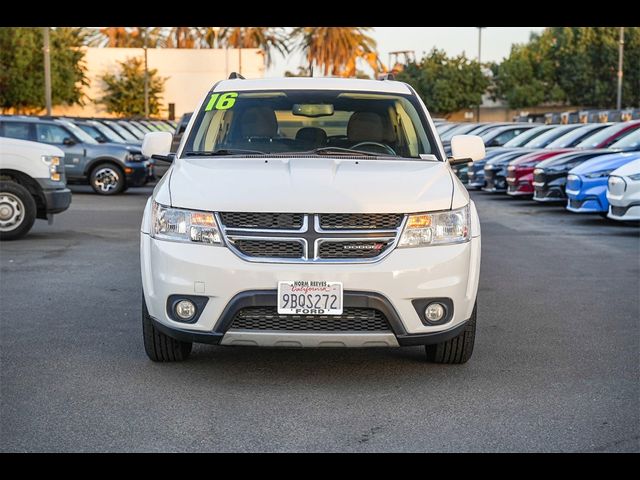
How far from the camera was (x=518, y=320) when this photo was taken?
848 cm

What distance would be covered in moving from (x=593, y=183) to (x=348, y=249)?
442 inches

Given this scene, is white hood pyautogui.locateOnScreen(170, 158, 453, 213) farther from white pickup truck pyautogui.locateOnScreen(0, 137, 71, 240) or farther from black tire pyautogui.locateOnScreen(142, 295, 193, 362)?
white pickup truck pyautogui.locateOnScreen(0, 137, 71, 240)

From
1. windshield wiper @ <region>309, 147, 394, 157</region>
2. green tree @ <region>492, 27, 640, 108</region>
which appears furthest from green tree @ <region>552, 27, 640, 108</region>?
windshield wiper @ <region>309, 147, 394, 157</region>

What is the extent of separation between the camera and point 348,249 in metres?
6.07

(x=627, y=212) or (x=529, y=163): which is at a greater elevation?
(x=529, y=163)

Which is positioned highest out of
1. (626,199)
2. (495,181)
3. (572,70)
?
(572,70)

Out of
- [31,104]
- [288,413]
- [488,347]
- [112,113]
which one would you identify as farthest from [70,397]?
[112,113]

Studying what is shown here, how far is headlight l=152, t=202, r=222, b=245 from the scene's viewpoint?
613cm

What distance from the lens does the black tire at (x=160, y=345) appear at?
6.62 meters

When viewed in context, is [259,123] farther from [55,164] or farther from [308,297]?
[55,164]

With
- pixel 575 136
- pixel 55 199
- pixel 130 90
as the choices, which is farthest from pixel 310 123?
pixel 130 90

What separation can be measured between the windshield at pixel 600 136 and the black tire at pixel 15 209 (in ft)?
34.9

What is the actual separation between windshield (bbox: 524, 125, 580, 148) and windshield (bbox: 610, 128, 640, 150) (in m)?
4.69
